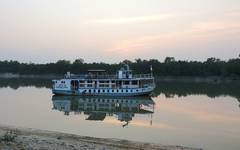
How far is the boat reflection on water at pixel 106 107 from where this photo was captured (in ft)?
130

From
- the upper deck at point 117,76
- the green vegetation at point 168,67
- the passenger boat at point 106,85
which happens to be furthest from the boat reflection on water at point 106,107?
the green vegetation at point 168,67

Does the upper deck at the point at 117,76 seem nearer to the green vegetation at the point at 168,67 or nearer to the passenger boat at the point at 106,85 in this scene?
the passenger boat at the point at 106,85

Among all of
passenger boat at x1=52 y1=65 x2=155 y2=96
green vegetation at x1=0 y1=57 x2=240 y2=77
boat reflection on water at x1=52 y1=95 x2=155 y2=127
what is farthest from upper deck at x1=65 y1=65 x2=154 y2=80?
green vegetation at x1=0 y1=57 x2=240 y2=77

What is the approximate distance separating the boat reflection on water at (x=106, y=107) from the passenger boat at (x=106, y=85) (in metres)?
1.87

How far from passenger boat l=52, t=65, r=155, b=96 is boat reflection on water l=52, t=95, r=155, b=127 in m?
1.87

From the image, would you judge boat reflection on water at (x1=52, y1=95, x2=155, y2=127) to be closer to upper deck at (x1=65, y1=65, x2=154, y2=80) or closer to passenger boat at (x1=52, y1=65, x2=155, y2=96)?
passenger boat at (x1=52, y1=65, x2=155, y2=96)

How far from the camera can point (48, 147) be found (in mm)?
15781

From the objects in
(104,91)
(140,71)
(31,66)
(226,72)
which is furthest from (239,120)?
(31,66)

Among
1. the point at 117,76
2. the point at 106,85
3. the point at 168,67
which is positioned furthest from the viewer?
the point at 168,67

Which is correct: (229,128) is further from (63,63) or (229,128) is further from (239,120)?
(63,63)

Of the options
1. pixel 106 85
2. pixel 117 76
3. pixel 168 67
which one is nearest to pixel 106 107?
pixel 117 76

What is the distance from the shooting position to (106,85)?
63.9m

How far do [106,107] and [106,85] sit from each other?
15587mm

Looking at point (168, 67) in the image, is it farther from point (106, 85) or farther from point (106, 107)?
point (106, 107)
